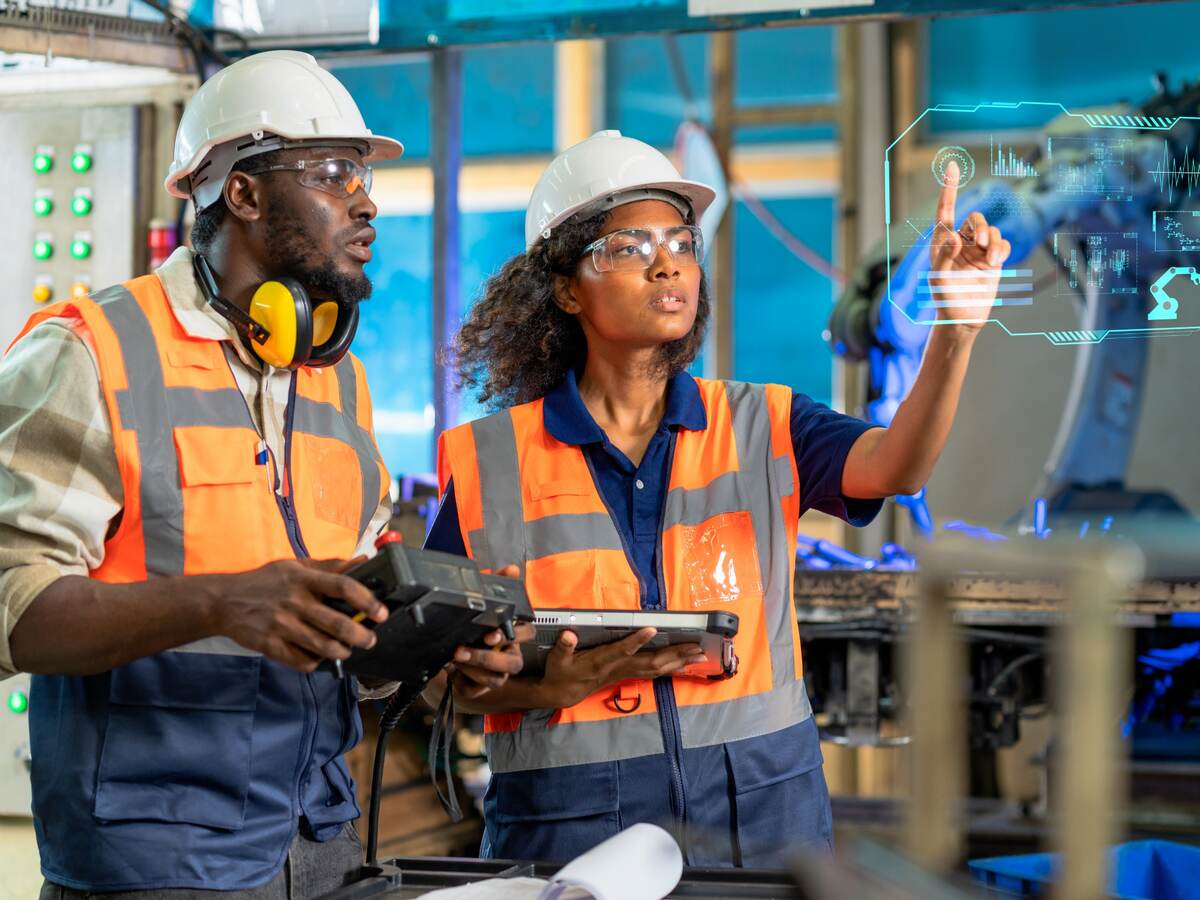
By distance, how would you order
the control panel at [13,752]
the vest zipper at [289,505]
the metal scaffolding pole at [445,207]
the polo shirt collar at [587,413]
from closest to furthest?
the vest zipper at [289,505]
the polo shirt collar at [587,413]
the control panel at [13,752]
the metal scaffolding pole at [445,207]

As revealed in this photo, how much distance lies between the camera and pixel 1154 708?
4.13 m

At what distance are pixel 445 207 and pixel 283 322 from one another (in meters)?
2.31

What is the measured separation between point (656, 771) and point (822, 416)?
2.20 feet

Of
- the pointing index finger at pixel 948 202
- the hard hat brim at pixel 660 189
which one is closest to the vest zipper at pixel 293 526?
the hard hat brim at pixel 660 189

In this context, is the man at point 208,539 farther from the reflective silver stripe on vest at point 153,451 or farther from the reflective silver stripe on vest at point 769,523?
the reflective silver stripe on vest at point 769,523

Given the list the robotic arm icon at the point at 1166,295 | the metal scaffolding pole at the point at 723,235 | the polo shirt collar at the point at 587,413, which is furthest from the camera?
the metal scaffolding pole at the point at 723,235

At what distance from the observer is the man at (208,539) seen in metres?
1.63

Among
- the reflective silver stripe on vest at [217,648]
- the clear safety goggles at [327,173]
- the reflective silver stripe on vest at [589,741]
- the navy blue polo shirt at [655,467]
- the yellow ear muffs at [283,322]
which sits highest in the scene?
the clear safety goggles at [327,173]

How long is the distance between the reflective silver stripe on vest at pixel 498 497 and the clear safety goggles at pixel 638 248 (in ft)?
1.09

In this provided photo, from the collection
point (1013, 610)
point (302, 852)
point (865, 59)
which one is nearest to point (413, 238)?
point (865, 59)

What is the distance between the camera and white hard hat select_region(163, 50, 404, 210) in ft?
6.84

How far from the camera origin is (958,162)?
278 cm

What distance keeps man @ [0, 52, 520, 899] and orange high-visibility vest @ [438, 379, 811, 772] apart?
0.28 m

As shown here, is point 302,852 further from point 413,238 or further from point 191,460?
point 413,238
